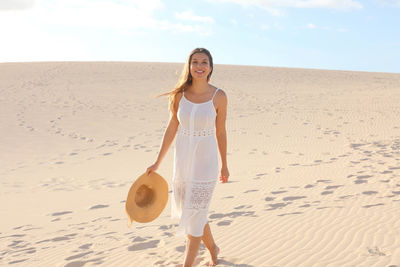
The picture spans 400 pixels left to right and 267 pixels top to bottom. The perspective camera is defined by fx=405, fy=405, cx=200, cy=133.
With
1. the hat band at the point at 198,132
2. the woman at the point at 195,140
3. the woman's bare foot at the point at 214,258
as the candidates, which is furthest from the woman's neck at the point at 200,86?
the woman's bare foot at the point at 214,258

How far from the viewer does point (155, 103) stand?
21.2 meters

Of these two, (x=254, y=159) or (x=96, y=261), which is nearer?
(x=96, y=261)

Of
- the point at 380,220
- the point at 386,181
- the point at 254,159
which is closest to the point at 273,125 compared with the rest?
the point at 254,159

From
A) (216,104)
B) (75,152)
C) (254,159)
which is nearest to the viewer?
(216,104)

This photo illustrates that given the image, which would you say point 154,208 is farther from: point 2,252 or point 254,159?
point 254,159

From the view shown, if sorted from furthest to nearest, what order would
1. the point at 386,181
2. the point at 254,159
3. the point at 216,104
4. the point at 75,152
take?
the point at 75,152 → the point at 254,159 → the point at 386,181 → the point at 216,104

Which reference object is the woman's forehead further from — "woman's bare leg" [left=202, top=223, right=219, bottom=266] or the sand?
the sand

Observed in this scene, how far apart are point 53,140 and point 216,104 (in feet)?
38.0

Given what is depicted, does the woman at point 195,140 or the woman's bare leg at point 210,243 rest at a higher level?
the woman at point 195,140

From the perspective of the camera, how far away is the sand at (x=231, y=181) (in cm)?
438

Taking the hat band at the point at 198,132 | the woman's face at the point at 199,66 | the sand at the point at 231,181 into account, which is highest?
the woman's face at the point at 199,66

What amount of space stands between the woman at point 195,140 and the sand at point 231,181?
76 centimetres

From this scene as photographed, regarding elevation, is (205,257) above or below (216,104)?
below

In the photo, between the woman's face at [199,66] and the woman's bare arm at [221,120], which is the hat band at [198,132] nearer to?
the woman's bare arm at [221,120]
